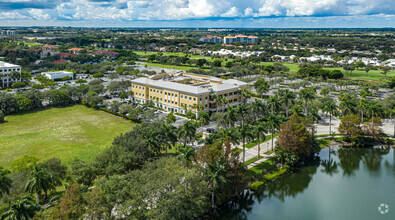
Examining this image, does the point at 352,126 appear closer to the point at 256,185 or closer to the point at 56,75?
the point at 256,185

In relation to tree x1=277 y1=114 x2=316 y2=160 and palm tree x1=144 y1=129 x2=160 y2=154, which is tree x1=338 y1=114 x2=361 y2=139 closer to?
tree x1=277 y1=114 x2=316 y2=160

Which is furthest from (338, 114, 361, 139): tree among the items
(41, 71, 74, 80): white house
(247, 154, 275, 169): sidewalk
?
(41, 71, 74, 80): white house

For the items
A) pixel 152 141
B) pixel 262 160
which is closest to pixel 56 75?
pixel 152 141

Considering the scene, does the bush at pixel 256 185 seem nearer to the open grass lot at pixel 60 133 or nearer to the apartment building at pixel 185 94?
the open grass lot at pixel 60 133

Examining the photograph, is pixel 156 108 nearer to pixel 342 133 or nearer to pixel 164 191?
pixel 342 133

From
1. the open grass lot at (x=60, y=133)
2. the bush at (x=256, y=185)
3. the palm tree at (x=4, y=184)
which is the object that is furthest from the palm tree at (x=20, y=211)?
the bush at (x=256, y=185)

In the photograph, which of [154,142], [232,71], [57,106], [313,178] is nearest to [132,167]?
[154,142]
